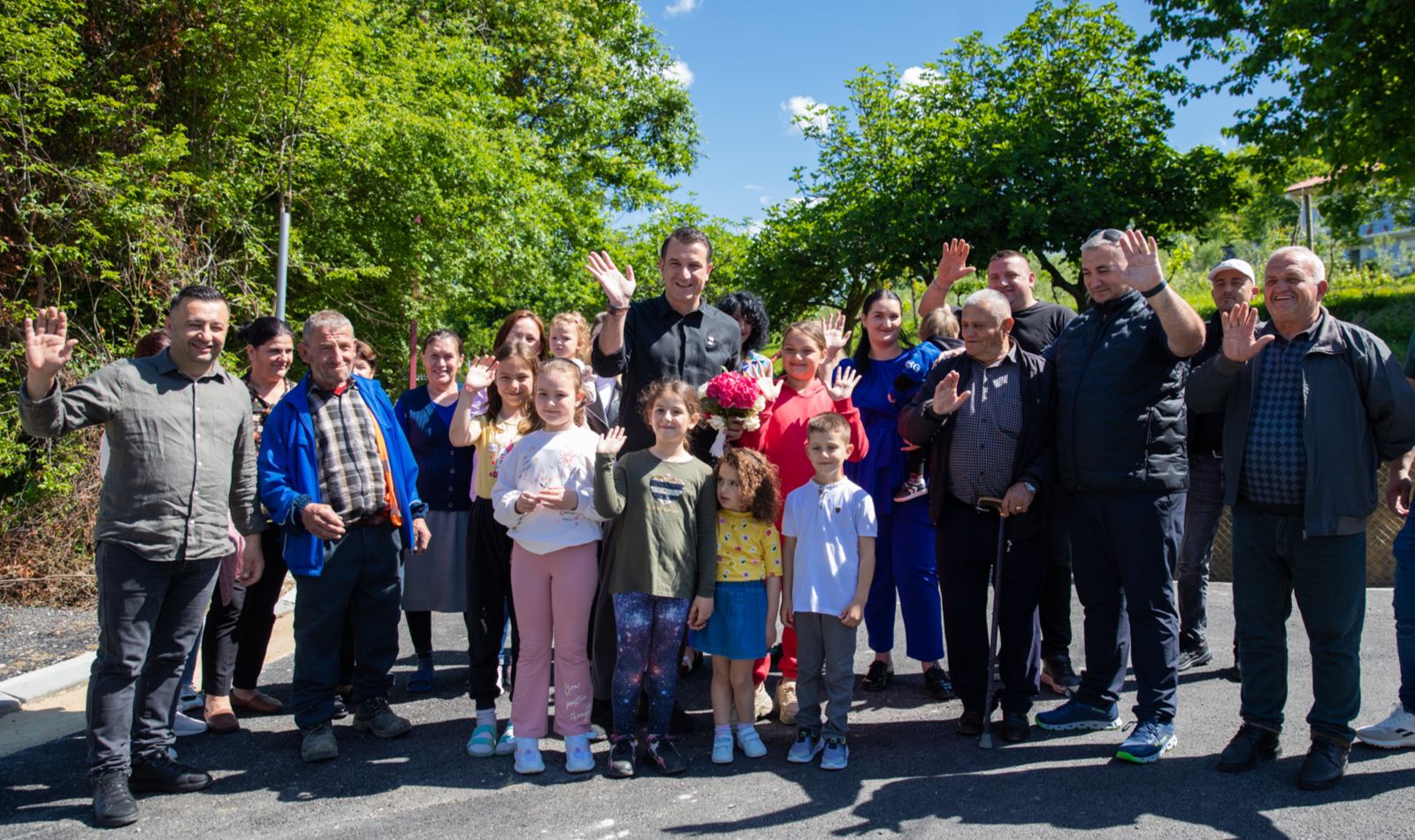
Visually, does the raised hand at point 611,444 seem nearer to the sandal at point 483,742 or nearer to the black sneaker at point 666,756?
the black sneaker at point 666,756

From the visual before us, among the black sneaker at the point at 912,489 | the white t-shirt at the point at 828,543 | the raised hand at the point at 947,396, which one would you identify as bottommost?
the white t-shirt at the point at 828,543

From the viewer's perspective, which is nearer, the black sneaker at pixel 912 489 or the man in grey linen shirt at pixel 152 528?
the man in grey linen shirt at pixel 152 528

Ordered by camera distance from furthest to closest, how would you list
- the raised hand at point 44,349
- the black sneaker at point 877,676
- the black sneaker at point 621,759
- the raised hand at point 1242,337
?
the black sneaker at point 877,676 < the black sneaker at point 621,759 < the raised hand at point 1242,337 < the raised hand at point 44,349

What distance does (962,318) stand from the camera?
4.55 metres

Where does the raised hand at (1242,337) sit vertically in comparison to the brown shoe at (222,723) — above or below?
above

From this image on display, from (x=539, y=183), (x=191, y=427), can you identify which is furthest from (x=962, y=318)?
(x=539, y=183)

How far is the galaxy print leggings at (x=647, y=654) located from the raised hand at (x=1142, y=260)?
2407 millimetres

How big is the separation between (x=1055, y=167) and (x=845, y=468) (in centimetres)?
1774

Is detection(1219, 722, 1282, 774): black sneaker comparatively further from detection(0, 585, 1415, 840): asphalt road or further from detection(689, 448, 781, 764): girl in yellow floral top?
detection(689, 448, 781, 764): girl in yellow floral top

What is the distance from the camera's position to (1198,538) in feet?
17.8

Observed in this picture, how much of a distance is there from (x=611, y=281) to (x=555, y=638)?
168cm

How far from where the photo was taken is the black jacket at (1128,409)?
413cm

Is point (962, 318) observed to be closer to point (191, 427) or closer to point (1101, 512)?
point (1101, 512)

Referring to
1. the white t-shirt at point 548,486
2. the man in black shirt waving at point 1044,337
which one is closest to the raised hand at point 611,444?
the white t-shirt at point 548,486
